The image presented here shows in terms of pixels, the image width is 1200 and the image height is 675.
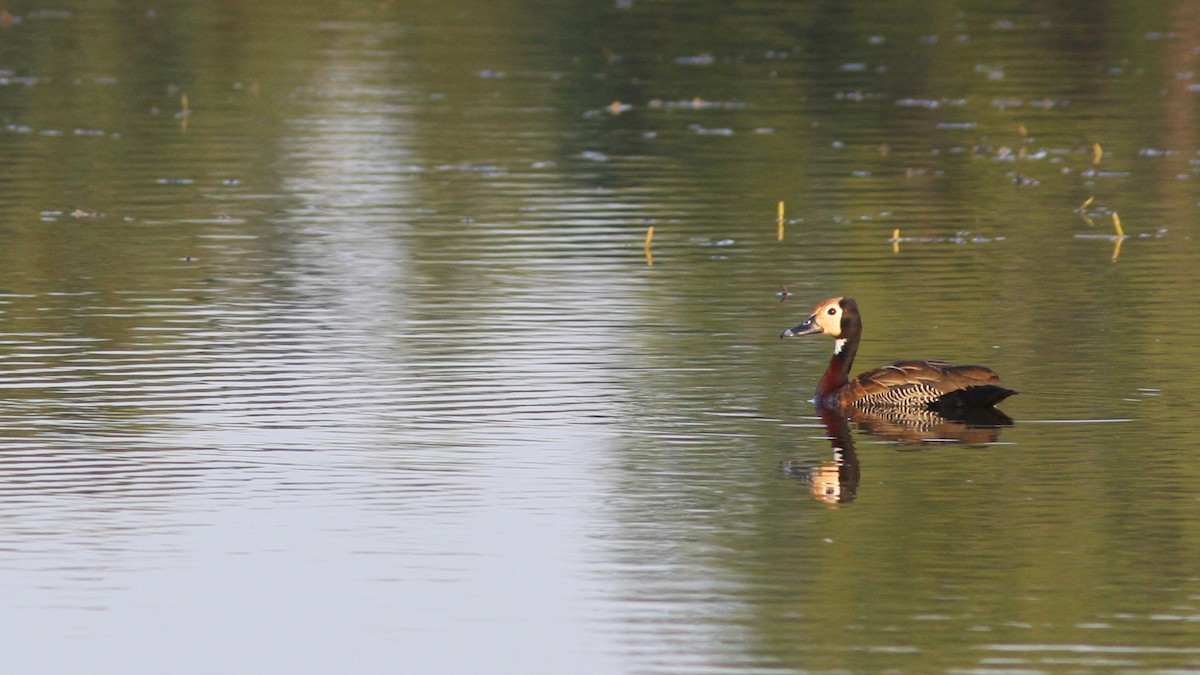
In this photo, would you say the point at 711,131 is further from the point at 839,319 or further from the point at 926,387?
the point at 926,387

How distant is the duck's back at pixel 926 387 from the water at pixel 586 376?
209 mm

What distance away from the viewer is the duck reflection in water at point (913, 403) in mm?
14180

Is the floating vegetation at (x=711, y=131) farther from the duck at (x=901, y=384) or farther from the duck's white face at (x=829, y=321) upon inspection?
the duck at (x=901, y=384)

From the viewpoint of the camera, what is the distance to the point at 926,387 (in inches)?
572

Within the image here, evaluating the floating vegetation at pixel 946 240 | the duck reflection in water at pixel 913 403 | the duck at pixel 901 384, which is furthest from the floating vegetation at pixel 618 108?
the duck reflection in water at pixel 913 403

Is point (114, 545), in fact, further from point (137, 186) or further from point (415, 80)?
point (415, 80)

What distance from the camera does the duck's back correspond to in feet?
47.2

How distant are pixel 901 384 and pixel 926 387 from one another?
19cm

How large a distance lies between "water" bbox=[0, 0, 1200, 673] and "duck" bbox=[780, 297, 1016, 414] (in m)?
0.22

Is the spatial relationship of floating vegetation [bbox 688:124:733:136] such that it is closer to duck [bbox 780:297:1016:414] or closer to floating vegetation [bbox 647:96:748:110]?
floating vegetation [bbox 647:96:748:110]

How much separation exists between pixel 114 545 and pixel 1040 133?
815 inches

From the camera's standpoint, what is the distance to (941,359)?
53.0 feet

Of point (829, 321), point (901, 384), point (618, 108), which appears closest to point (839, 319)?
point (829, 321)

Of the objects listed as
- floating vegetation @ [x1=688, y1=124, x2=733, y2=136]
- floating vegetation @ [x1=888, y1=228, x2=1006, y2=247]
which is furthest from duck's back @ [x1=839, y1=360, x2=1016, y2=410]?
floating vegetation @ [x1=688, y1=124, x2=733, y2=136]
